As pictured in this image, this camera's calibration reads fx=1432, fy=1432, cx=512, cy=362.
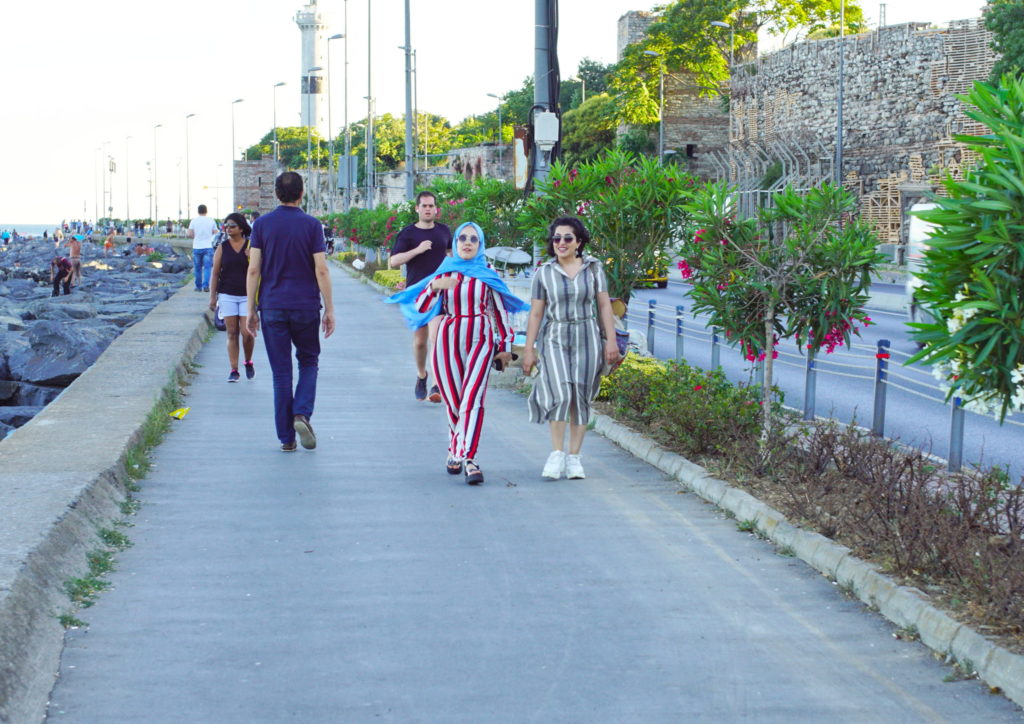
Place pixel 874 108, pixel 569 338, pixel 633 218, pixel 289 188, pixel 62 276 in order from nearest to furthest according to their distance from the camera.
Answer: pixel 569 338 < pixel 289 188 < pixel 633 218 < pixel 62 276 < pixel 874 108

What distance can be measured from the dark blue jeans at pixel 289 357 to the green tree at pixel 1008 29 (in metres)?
42.9

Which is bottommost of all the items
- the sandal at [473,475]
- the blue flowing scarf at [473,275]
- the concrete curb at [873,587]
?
the sandal at [473,475]

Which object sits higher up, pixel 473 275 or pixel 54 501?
pixel 473 275

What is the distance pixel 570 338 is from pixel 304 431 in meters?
2.15

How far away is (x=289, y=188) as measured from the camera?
9.94m

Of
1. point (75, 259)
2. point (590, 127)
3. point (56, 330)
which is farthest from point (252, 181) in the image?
point (56, 330)

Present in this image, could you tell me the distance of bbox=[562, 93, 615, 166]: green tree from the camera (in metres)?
96.1

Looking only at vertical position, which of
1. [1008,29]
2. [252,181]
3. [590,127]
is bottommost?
[252,181]

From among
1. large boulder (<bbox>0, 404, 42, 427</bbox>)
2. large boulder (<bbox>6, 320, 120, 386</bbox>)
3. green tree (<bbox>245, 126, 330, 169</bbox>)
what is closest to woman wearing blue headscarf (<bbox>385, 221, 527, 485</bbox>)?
large boulder (<bbox>0, 404, 42, 427</bbox>)

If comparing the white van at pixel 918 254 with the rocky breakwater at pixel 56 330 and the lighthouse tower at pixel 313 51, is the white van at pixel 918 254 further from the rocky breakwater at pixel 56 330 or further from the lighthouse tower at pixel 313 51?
the lighthouse tower at pixel 313 51

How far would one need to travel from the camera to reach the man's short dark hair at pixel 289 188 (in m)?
9.90

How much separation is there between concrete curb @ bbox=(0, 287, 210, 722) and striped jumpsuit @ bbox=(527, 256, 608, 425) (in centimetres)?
272

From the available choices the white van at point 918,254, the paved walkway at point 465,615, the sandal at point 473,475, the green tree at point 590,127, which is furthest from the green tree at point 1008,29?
the green tree at point 590,127

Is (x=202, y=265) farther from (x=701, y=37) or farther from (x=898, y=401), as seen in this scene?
(x=701, y=37)
